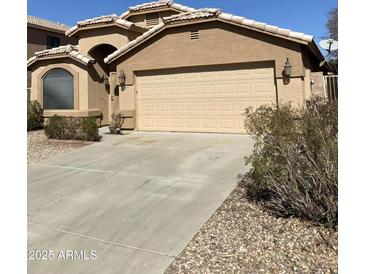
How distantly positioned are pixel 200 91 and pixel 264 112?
292 inches

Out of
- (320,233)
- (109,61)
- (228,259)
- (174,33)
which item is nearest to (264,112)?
(320,233)

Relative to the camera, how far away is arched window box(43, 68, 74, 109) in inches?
621

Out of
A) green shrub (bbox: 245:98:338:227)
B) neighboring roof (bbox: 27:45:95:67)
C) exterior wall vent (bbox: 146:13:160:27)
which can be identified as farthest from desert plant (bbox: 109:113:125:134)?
green shrub (bbox: 245:98:338:227)

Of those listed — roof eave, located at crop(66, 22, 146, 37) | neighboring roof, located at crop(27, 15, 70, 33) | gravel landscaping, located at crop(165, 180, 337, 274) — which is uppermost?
neighboring roof, located at crop(27, 15, 70, 33)

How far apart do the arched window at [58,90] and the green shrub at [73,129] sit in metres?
3.79

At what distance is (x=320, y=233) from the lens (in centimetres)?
410

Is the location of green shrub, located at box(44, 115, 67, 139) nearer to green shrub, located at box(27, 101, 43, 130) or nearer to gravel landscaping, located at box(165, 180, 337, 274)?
green shrub, located at box(27, 101, 43, 130)

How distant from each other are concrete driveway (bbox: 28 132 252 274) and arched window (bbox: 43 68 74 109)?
6.69m

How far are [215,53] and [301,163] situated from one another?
8608 millimetres

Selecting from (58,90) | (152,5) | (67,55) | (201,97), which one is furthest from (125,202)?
(152,5)

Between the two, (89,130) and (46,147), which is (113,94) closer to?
(89,130)

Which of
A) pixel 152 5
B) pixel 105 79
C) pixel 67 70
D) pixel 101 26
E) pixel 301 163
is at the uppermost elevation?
pixel 152 5

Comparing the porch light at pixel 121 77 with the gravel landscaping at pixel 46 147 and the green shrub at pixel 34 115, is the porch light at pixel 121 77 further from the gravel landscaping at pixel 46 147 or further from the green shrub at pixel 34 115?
the green shrub at pixel 34 115

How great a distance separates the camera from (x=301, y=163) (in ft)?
14.5
